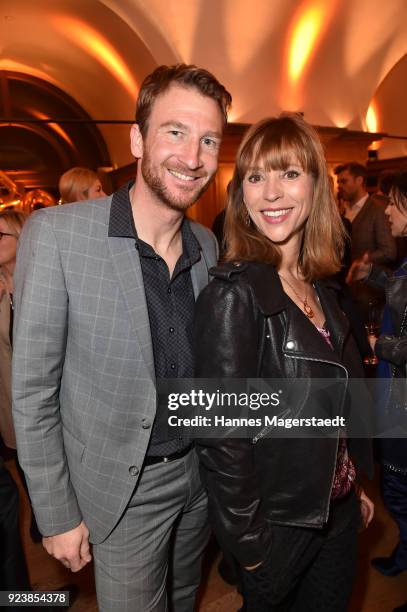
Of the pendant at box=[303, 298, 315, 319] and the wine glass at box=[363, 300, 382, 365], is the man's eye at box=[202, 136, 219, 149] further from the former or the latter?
the wine glass at box=[363, 300, 382, 365]

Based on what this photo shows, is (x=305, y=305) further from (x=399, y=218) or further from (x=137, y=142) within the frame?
(x=399, y=218)

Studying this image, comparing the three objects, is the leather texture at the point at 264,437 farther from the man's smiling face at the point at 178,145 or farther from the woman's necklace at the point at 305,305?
the man's smiling face at the point at 178,145

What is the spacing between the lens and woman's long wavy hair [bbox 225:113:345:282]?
1360mm

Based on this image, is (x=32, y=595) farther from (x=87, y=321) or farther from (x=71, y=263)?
(x=71, y=263)

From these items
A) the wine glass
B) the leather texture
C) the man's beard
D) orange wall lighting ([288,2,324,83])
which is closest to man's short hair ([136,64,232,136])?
the man's beard

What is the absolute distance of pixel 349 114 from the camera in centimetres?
761

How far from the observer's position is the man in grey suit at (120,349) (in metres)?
1.21

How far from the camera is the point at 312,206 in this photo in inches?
60.5

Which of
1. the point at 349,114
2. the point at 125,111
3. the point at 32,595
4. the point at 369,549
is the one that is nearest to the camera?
the point at 32,595

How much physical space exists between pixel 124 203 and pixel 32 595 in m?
1.75

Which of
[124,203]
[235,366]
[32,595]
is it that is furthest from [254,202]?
[32,595]

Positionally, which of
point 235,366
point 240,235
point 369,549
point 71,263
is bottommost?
point 369,549

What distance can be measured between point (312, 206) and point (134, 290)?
70 centimetres

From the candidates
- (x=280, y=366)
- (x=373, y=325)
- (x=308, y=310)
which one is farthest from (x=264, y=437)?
(x=373, y=325)
